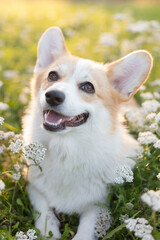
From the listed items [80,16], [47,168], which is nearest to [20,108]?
[47,168]

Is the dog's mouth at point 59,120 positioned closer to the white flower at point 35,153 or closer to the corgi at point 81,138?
the corgi at point 81,138

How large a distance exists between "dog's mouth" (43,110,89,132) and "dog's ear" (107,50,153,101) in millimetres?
519

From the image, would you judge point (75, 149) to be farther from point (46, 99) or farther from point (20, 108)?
point (20, 108)

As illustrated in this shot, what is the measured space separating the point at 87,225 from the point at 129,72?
4.65 feet

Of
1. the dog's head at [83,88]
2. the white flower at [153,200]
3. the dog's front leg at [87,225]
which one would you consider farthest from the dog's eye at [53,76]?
the white flower at [153,200]

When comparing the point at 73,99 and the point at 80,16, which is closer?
the point at 73,99

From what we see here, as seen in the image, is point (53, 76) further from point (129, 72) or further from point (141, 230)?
point (141, 230)

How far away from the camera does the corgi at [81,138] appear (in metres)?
2.33

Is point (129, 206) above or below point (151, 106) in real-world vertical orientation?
below

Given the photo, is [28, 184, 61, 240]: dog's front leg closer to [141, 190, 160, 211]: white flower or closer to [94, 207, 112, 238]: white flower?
[94, 207, 112, 238]: white flower

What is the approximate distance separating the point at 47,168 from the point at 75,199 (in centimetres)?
37

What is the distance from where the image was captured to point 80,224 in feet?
7.63

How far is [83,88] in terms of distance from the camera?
2465 millimetres

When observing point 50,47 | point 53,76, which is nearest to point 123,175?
point 53,76
